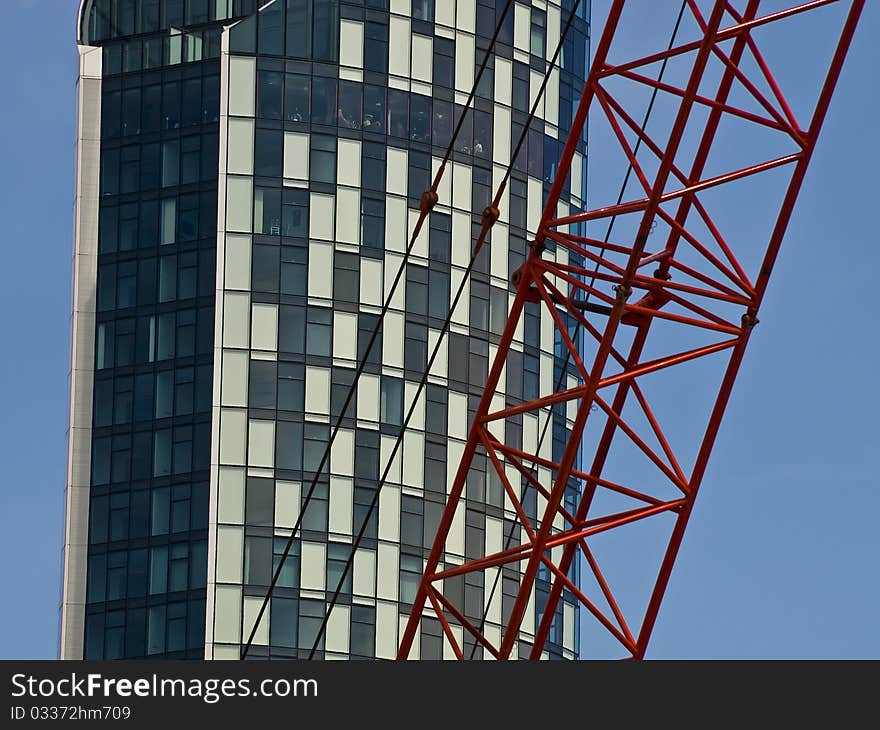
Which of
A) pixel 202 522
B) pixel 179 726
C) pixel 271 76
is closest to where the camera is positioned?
pixel 179 726

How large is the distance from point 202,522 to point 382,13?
90.6ft

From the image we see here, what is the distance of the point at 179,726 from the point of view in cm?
3562

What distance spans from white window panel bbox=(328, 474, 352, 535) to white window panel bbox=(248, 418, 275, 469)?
10.2 feet

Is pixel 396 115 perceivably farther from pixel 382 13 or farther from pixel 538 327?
pixel 538 327

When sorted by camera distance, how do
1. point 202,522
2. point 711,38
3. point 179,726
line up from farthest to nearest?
point 202,522 < point 711,38 < point 179,726

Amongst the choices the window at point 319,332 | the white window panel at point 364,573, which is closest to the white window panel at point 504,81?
the window at point 319,332

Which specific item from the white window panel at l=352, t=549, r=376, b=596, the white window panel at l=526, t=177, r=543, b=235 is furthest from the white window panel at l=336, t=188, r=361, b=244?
the white window panel at l=352, t=549, r=376, b=596

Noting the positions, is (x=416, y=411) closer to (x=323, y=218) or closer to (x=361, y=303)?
A: (x=361, y=303)

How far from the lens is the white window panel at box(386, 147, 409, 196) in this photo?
110 m

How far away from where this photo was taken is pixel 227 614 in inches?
3981

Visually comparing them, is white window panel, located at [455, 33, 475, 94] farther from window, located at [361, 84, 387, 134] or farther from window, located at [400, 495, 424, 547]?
window, located at [400, 495, 424, 547]

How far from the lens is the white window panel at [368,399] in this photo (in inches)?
4136

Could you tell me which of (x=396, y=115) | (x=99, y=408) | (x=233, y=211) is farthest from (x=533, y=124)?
(x=99, y=408)

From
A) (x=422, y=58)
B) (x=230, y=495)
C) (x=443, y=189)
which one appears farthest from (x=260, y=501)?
(x=422, y=58)
